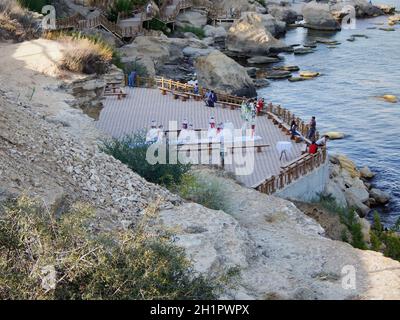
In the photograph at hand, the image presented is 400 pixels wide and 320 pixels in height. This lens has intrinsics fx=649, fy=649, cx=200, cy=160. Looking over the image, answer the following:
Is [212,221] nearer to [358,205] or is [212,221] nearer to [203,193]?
[203,193]

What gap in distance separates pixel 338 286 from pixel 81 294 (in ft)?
16.1

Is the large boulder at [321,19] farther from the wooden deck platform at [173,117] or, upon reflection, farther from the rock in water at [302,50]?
the wooden deck platform at [173,117]

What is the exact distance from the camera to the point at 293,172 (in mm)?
19891

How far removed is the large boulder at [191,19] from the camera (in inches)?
2232

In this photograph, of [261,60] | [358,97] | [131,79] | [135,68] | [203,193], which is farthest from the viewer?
[261,60]

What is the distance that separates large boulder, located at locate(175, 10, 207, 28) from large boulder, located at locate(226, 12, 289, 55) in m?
5.22

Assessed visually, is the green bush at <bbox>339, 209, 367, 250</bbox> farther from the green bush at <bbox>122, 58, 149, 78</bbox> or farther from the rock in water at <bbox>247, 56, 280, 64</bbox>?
the rock in water at <bbox>247, 56, 280, 64</bbox>

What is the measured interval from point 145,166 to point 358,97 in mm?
26885

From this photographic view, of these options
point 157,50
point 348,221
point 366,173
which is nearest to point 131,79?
point 366,173

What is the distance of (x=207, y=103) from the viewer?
2731 cm

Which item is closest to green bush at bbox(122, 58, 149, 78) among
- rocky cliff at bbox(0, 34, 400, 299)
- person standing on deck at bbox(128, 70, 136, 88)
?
person standing on deck at bbox(128, 70, 136, 88)

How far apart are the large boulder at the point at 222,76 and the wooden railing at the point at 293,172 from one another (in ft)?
48.2
